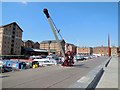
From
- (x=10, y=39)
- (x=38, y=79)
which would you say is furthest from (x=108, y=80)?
(x=10, y=39)

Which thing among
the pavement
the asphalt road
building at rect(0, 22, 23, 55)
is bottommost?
the pavement

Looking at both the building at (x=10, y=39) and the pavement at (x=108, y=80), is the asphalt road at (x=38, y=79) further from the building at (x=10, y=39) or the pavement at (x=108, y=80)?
the building at (x=10, y=39)

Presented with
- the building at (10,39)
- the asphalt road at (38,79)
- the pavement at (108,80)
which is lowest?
the pavement at (108,80)

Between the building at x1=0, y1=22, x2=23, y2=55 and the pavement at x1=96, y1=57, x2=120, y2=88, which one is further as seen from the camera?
the building at x1=0, y1=22, x2=23, y2=55

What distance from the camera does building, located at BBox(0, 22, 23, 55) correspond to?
9175cm

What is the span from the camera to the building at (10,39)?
9175cm

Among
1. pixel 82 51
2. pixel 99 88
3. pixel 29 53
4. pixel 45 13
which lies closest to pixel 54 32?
pixel 45 13

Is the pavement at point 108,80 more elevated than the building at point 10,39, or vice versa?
the building at point 10,39

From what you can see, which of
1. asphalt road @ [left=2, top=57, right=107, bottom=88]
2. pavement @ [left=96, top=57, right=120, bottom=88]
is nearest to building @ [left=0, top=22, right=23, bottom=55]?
asphalt road @ [left=2, top=57, right=107, bottom=88]

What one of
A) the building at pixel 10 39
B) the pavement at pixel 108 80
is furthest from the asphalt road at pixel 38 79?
the building at pixel 10 39

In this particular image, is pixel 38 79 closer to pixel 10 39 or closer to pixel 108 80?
pixel 108 80

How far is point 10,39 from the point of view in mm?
96312

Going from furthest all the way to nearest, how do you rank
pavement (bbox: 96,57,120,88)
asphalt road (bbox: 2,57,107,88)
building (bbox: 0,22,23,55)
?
building (bbox: 0,22,23,55)
pavement (bbox: 96,57,120,88)
asphalt road (bbox: 2,57,107,88)

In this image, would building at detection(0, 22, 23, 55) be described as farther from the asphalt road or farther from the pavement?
the pavement
